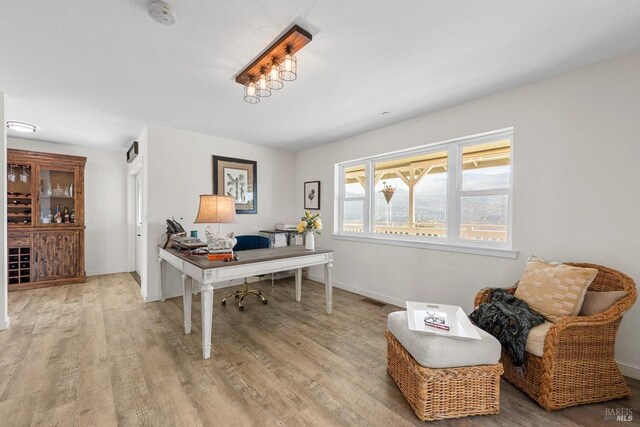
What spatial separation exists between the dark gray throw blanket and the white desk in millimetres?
1571

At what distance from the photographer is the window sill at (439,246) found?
255 cm

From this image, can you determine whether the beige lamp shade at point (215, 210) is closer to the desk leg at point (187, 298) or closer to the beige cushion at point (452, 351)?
the desk leg at point (187, 298)

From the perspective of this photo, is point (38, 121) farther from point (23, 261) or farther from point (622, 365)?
point (622, 365)

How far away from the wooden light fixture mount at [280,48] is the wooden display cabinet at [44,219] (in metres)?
4.12

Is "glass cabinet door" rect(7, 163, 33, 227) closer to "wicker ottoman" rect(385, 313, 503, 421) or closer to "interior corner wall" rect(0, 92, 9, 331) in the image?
"interior corner wall" rect(0, 92, 9, 331)

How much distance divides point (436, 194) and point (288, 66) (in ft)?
7.20

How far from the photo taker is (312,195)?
15.5 feet

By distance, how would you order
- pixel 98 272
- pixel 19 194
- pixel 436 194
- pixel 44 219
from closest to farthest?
pixel 436 194
pixel 19 194
pixel 44 219
pixel 98 272

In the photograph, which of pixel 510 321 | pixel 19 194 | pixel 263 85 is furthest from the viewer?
pixel 19 194

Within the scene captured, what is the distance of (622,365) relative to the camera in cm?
201

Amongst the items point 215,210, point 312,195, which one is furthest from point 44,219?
point 312,195

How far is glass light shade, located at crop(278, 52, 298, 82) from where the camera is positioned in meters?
1.89

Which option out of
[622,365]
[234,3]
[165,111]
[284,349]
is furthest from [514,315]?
[165,111]

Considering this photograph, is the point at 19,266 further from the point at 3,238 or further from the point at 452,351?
the point at 452,351
